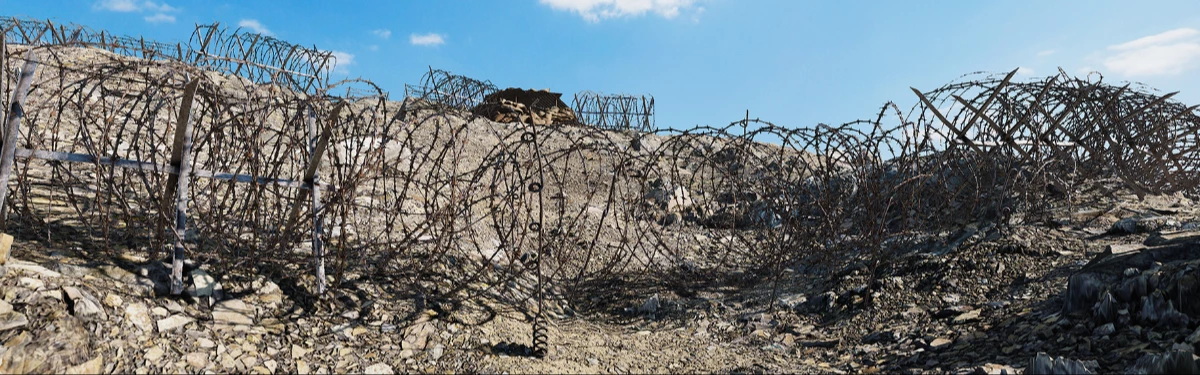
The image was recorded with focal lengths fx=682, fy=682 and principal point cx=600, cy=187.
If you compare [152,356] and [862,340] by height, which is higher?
[152,356]

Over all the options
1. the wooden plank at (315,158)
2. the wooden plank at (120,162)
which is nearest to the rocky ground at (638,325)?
the wooden plank at (315,158)

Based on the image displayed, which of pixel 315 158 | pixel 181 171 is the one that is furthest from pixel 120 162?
pixel 315 158

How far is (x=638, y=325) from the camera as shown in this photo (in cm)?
514

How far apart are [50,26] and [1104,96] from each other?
8.26 meters

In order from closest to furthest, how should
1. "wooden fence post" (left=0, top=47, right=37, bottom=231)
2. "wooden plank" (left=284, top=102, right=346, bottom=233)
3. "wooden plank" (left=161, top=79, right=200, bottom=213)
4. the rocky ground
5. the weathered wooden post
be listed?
the rocky ground
"wooden fence post" (left=0, top=47, right=37, bottom=231)
"wooden plank" (left=161, top=79, right=200, bottom=213)
"wooden plank" (left=284, top=102, right=346, bottom=233)
the weathered wooden post

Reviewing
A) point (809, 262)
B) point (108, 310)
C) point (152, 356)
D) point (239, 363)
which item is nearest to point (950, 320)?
point (809, 262)

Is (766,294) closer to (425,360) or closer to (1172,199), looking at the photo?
(425,360)

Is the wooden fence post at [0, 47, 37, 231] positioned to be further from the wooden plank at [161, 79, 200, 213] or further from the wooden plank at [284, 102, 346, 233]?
the wooden plank at [284, 102, 346, 233]

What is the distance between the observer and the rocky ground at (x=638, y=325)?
129 inches

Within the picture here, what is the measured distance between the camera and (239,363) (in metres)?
3.39

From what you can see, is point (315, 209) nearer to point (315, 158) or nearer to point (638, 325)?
point (315, 158)

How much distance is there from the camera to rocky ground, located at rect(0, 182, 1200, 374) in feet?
10.8

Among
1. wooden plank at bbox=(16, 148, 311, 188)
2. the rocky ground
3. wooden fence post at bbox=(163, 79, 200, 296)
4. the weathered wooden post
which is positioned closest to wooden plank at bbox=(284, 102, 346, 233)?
the weathered wooden post

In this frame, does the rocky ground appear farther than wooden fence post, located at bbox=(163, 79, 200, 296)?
No
